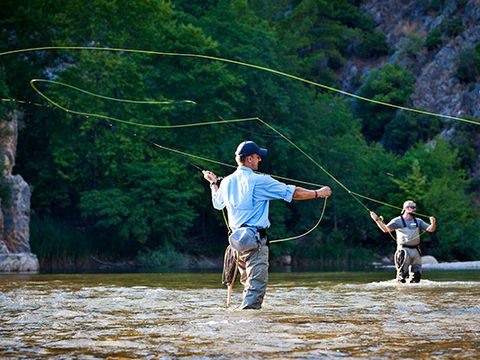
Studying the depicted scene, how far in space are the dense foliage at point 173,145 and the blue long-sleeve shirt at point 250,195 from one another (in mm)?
28630

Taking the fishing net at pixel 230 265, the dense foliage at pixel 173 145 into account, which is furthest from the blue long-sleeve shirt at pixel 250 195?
the dense foliage at pixel 173 145

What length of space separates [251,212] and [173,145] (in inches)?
1477

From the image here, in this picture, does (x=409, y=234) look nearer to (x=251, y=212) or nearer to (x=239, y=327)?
(x=251, y=212)

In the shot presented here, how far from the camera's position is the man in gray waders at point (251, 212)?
10.7 meters

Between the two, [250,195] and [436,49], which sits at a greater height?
[436,49]

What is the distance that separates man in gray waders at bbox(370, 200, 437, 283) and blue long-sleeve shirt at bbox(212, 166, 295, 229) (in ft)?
25.5

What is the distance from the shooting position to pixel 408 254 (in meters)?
18.5

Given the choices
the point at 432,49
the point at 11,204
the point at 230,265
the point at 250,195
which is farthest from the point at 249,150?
the point at 432,49

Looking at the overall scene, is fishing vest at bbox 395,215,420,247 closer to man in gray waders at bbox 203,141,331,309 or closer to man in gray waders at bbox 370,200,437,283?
man in gray waders at bbox 370,200,437,283

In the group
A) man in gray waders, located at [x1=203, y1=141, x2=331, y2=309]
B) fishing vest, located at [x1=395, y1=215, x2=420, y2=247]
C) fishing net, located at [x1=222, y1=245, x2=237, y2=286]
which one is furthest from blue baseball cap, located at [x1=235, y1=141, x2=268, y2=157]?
fishing vest, located at [x1=395, y1=215, x2=420, y2=247]

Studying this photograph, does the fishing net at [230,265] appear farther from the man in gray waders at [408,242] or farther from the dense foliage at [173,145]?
the dense foliage at [173,145]

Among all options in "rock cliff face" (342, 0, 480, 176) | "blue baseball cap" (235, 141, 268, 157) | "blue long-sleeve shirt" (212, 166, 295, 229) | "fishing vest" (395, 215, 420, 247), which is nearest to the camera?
"blue long-sleeve shirt" (212, 166, 295, 229)

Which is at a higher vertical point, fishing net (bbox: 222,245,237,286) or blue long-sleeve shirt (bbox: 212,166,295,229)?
blue long-sleeve shirt (bbox: 212,166,295,229)

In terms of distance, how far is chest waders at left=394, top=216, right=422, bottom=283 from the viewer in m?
18.3
